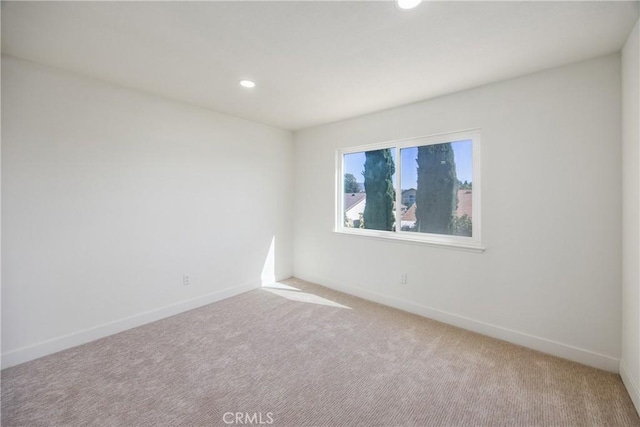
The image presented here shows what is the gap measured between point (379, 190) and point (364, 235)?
2.12 ft

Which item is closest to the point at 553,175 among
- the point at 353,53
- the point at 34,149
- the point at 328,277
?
the point at 353,53

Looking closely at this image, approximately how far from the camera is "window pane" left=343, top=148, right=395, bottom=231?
3619mm

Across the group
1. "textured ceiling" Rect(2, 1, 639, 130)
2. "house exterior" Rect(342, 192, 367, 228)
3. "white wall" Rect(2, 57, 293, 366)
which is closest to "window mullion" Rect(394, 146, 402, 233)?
"house exterior" Rect(342, 192, 367, 228)

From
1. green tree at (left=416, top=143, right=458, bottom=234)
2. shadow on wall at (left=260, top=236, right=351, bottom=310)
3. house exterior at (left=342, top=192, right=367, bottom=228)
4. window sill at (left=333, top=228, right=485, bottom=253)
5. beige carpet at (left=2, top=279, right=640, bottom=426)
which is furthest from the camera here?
house exterior at (left=342, top=192, right=367, bottom=228)

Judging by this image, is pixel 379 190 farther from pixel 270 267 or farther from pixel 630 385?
pixel 630 385

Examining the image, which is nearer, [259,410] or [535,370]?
[259,410]

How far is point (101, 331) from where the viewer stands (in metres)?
2.64

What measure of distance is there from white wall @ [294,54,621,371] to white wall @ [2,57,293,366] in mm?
2320

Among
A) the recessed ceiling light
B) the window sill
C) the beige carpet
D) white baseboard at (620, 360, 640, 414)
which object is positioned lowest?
the beige carpet

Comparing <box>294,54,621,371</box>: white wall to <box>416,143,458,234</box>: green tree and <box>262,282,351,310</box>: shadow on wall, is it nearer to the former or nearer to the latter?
<box>416,143,458,234</box>: green tree

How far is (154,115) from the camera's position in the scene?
118 inches

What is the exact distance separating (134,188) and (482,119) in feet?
11.8

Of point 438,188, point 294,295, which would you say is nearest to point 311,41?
point 438,188

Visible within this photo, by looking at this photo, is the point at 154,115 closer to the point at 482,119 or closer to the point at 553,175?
the point at 482,119
